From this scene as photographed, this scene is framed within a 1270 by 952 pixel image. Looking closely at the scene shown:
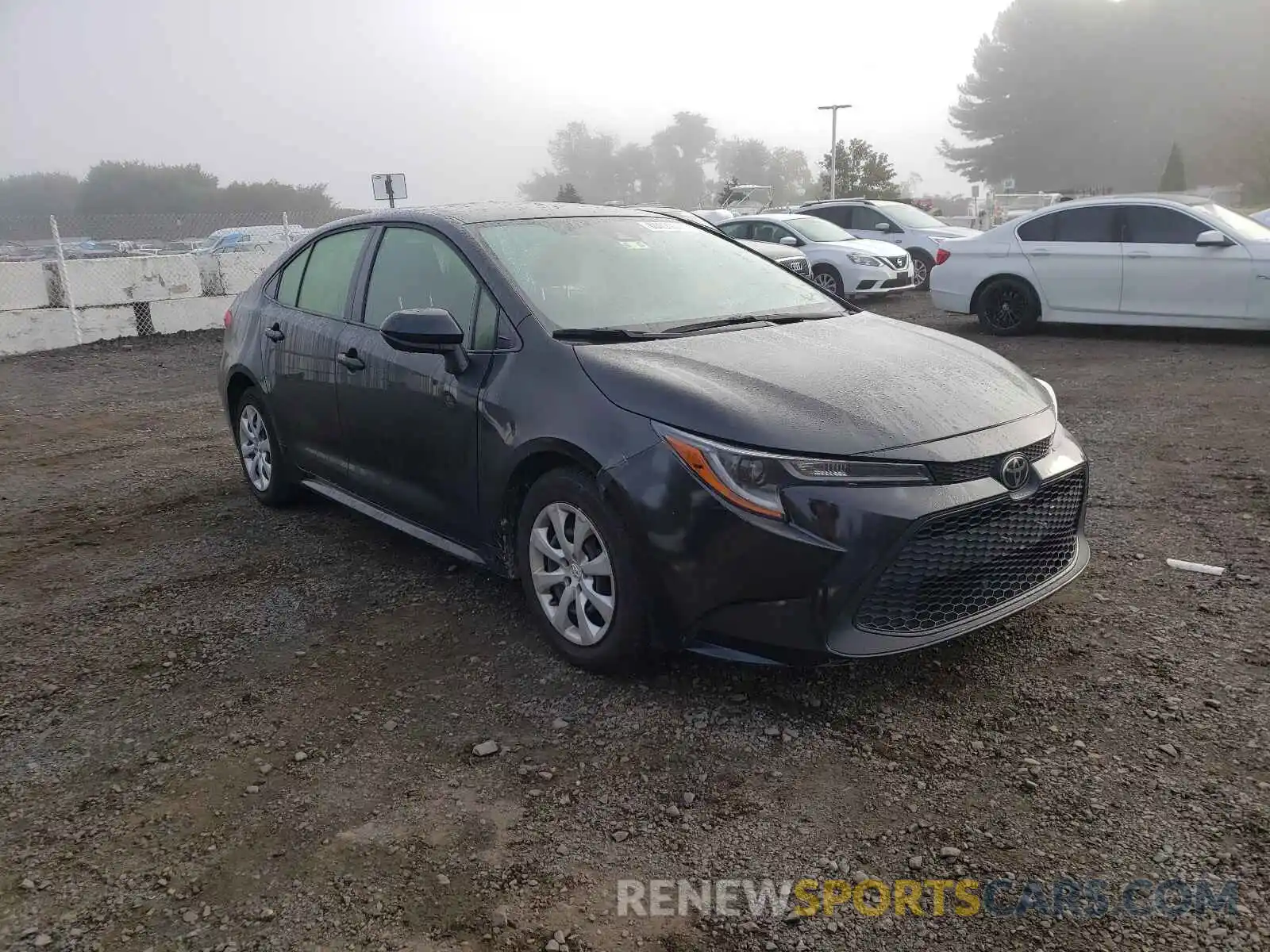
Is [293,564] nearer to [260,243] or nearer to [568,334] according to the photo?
[568,334]

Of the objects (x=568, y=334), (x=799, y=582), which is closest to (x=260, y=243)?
(x=568, y=334)

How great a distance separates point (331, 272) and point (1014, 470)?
132 inches

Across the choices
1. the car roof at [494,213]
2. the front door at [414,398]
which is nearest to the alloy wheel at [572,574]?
the front door at [414,398]

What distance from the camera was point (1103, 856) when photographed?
248 cm

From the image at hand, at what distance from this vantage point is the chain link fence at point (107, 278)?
1350cm

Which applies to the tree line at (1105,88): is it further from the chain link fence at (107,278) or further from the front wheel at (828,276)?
the chain link fence at (107,278)

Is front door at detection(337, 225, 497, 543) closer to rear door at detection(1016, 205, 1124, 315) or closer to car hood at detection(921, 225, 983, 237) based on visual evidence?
rear door at detection(1016, 205, 1124, 315)

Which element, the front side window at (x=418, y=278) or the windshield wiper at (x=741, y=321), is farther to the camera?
the front side window at (x=418, y=278)

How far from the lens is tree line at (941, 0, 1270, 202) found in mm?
74500

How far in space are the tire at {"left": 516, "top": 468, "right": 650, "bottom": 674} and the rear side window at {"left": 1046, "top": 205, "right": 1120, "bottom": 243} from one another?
9131mm

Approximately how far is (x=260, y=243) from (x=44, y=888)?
645 inches

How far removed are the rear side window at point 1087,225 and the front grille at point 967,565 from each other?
27.1 feet

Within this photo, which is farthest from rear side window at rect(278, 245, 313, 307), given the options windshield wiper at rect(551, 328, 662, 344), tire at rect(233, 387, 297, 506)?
windshield wiper at rect(551, 328, 662, 344)

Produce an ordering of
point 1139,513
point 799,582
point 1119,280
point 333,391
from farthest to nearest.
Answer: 1. point 1119,280
2. point 1139,513
3. point 333,391
4. point 799,582
